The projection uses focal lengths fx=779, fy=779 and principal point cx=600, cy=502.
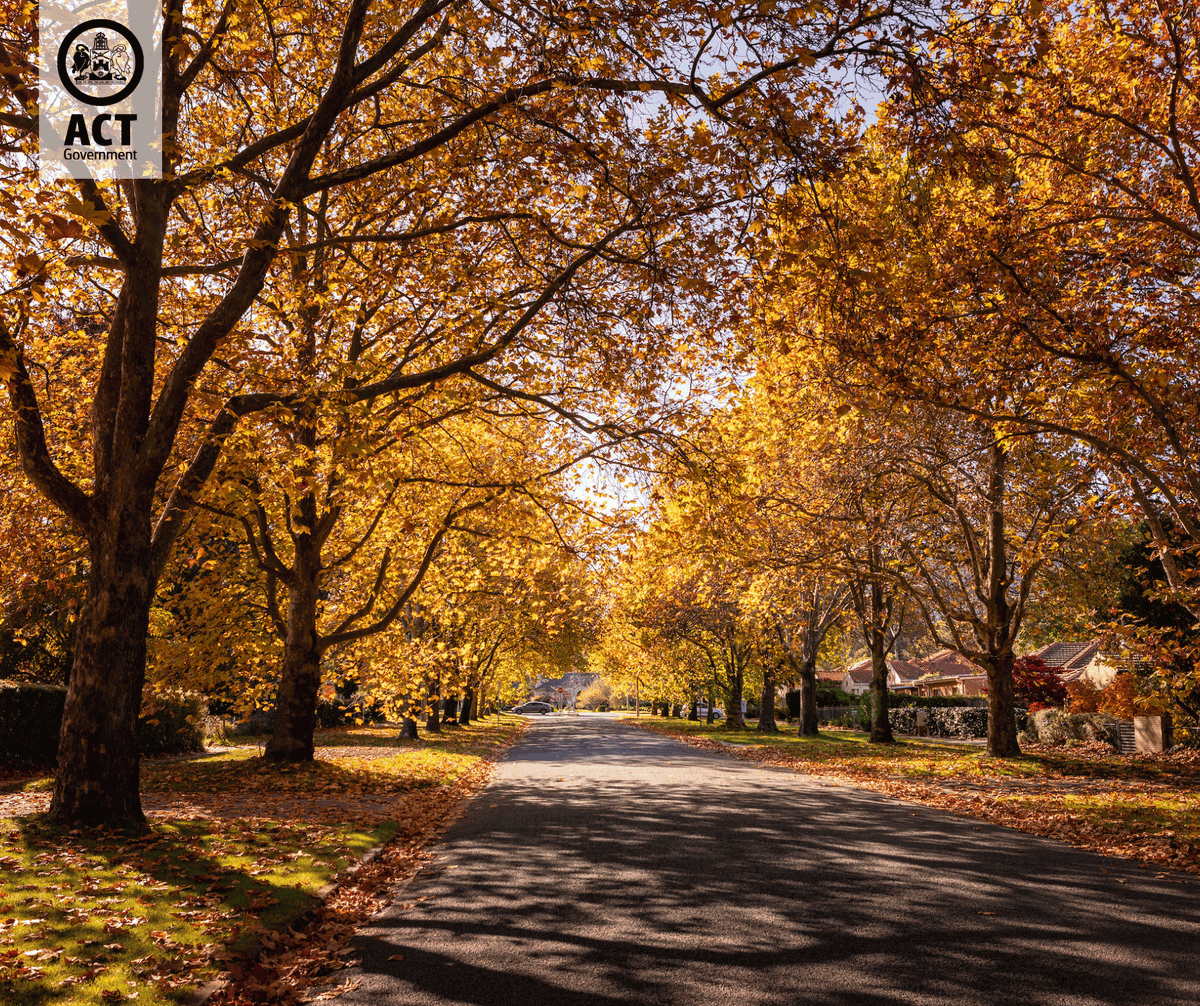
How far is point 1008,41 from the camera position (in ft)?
32.3

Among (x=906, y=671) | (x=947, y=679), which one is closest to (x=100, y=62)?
(x=947, y=679)

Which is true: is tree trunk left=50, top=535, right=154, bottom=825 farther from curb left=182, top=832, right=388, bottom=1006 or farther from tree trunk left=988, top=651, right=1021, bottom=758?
tree trunk left=988, top=651, right=1021, bottom=758

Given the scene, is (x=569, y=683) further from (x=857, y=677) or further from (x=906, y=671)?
(x=906, y=671)

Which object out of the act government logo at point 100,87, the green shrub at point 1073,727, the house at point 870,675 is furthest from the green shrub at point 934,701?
the act government logo at point 100,87

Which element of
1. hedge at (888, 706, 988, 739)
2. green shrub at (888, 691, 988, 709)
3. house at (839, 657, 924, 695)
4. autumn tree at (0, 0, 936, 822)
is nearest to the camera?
autumn tree at (0, 0, 936, 822)

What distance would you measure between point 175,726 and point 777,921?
19366mm

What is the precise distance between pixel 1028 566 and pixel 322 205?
16997 mm

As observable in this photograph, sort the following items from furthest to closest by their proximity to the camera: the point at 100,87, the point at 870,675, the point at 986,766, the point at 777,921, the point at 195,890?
the point at 870,675, the point at 986,766, the point at 100,87, the point at 195,890, the point at 777,921

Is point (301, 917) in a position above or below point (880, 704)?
above

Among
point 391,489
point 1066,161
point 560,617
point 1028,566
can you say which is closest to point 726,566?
point 560,617

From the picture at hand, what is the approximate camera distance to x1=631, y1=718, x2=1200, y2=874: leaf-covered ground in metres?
9.35

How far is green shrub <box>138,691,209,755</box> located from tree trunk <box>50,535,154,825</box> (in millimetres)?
10930

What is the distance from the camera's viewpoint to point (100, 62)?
1020cm

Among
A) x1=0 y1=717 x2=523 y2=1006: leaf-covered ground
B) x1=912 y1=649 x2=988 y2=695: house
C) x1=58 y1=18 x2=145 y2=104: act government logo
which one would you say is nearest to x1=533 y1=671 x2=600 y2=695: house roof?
x1=912 y1=649 x2=988 y2=695: house
